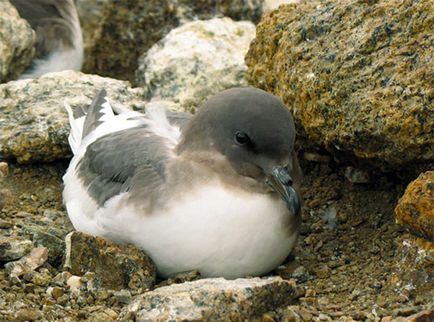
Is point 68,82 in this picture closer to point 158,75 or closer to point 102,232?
point 158,75

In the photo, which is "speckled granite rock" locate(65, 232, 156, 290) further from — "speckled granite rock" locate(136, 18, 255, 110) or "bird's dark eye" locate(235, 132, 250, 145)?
"speckled granite rock" locate(136, 18, 255, 110)

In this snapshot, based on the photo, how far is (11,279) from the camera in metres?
5.97

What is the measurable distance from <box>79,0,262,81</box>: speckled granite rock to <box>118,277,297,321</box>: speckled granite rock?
232 inches

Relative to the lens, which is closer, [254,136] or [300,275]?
[254,136]

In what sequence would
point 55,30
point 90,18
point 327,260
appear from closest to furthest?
point 327,260, point 55,30, point 90,18

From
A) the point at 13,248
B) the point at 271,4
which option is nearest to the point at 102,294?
the point at 13,248

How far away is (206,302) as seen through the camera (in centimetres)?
517

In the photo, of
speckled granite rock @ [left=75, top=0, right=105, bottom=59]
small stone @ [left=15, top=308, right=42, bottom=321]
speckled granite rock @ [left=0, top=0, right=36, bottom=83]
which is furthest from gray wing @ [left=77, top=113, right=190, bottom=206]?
speckled granite rock @ [left=75, top=0, right=105, bottom=59]

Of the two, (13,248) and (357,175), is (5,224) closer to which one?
(13,248)

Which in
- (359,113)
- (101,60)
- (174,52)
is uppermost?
(359,113)

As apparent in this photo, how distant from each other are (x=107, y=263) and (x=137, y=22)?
5.22m

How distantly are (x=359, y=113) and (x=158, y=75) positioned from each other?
3.34 metres

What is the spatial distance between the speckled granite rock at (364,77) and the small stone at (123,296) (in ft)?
5.56

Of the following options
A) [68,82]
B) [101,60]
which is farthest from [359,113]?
[101,60]
